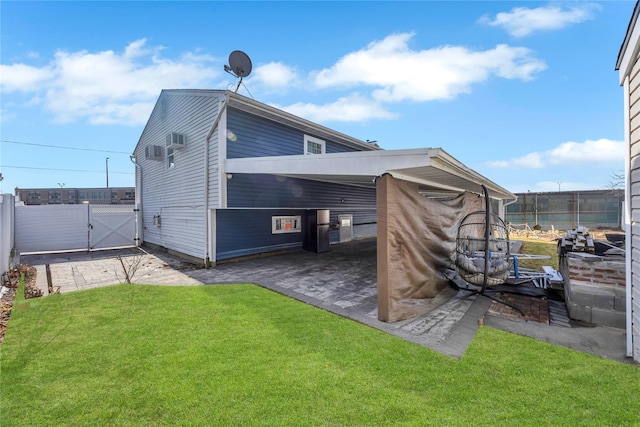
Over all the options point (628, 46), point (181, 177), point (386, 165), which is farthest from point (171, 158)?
point (628, 46)

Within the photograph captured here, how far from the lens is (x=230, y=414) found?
2113 millimetres

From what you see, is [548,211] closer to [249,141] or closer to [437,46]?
[437,46]

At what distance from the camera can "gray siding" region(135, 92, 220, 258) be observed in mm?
8070

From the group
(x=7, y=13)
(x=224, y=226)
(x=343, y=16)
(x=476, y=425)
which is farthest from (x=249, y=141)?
(x=476, y=425)

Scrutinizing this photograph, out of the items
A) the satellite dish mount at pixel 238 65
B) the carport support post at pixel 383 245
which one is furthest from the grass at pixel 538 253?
the satellite dish mount at pixel 238 65

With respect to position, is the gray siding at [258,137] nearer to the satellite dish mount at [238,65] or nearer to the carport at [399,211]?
the satellite dish mount at [238,65]

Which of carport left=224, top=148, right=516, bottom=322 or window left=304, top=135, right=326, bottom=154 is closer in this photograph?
carport left=224, top=148, right=516, bottom=322

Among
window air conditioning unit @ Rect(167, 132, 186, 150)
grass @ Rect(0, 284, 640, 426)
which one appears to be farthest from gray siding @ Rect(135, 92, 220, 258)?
grass @ Rect(0, 284, 640, 426)

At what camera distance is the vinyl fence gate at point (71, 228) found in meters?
10.1

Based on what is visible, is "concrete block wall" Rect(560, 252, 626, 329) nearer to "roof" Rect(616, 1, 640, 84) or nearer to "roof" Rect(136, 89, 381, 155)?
"roof" Rect(616, 1, 640, 84)

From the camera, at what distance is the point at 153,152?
1013 cm

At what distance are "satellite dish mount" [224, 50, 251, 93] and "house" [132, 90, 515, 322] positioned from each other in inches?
46.2

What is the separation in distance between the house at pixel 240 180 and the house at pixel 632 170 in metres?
1.83

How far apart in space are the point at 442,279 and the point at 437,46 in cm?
584
